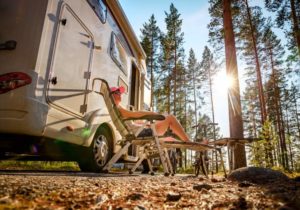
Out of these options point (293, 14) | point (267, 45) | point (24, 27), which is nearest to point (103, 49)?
point (24, 27)

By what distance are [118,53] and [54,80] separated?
7.99ft

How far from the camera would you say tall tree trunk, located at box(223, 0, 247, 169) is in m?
7.15

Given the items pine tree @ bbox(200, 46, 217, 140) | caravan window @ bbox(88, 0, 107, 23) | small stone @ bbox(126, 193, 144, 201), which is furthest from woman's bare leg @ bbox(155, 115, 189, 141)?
pine tree @ bbox(200, 46, 217, 140)

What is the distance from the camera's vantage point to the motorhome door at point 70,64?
9.76 feet

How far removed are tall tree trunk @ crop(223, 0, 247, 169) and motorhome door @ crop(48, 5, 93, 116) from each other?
17.1 feet

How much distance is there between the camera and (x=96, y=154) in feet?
13.1

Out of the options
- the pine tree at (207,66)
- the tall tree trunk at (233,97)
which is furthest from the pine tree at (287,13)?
the pine tree at (207,66)

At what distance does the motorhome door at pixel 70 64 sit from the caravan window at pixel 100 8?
587 millimetres

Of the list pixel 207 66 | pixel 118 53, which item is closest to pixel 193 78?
pixel 207 66

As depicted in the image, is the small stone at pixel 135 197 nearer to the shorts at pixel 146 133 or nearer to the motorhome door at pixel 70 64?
the motorhome door at pixel 70 64

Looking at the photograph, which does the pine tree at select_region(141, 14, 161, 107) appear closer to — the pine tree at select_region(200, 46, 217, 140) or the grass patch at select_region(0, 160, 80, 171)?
the pine tree at select_region(200, 46, 217, 140)

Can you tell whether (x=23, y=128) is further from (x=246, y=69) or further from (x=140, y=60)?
(x=246, y=69)

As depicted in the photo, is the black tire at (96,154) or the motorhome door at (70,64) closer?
the motorhome door at (70,64)

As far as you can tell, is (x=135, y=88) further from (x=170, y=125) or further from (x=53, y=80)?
(x=53, y=80)
